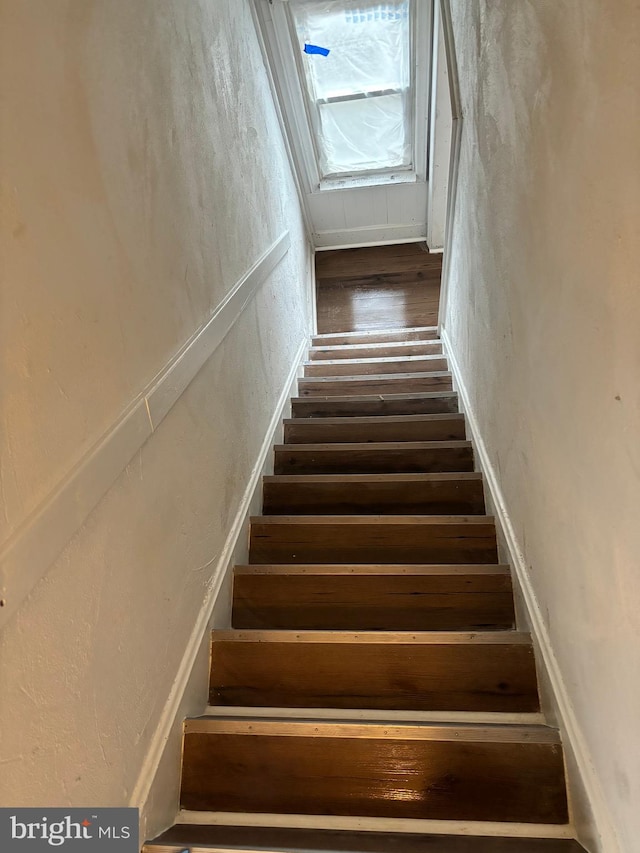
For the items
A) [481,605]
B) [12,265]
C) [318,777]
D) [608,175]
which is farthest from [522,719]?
[12,265]

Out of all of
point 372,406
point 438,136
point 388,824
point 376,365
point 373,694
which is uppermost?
point 438,136

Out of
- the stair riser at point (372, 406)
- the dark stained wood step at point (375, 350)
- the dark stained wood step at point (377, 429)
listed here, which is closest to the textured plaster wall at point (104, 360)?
the dark stained wood step at point (377, 429)

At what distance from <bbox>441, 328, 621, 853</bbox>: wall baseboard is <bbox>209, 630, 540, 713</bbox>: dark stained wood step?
0.29 ft

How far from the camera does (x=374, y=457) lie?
89.7 inches

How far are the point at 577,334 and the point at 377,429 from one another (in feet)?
5.12

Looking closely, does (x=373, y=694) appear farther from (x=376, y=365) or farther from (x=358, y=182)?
(x=358, y=182)

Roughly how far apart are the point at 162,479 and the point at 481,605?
3.29ft

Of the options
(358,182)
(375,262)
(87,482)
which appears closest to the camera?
(87,482)

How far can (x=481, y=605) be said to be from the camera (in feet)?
5.11

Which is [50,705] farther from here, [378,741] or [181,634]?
[378,741]

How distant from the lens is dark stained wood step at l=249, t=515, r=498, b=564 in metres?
1.78

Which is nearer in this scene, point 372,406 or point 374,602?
point 374,602

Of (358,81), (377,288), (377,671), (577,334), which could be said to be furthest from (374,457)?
(358,81)

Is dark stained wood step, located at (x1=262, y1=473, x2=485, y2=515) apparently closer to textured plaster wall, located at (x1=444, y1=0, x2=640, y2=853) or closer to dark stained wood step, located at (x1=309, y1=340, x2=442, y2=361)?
textured plaster wall, located at (x1=444, y1=0, x2=640, y2=853)
